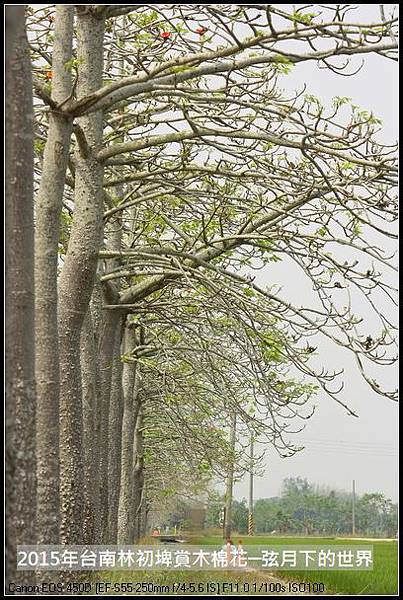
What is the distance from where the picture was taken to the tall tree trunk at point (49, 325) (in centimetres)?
721

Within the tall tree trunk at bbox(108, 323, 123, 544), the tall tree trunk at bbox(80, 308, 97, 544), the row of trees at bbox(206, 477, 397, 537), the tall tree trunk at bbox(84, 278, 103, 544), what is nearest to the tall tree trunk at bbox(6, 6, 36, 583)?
the tall tree trunk at bbox(80, 308, 97, 544)

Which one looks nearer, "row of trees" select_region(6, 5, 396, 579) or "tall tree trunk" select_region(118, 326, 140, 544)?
"row of trees" select_region(6, 5, 396, 579)

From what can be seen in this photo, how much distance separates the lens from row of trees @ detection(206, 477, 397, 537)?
221ft

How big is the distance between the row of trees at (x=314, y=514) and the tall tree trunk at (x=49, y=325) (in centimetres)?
5693

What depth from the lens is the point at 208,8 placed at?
7039mm

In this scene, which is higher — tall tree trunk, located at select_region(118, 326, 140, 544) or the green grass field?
tall tree trunk, located at select_region(118, 326, 140, 544)

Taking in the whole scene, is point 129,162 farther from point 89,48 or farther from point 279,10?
point 279,10

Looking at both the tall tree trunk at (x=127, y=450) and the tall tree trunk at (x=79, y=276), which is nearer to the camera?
the tall tree trunk at (x=79, y=276)

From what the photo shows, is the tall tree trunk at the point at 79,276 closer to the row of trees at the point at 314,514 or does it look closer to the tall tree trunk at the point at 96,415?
the tall tree trunk at the point at 96,415

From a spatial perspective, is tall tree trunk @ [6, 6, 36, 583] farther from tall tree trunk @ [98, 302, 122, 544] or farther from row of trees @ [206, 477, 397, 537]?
row of trees @ [206, 477, 397, 537]

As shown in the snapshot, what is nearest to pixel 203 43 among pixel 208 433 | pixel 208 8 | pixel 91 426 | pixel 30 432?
pixel 208 8

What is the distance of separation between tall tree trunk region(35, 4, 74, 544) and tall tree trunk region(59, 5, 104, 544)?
859 mm

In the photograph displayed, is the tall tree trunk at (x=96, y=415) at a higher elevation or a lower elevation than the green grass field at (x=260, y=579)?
higher

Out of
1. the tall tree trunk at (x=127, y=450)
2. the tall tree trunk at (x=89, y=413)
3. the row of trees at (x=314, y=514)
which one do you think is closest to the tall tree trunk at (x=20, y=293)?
the tall tree trunk at (x=89, y=413)
